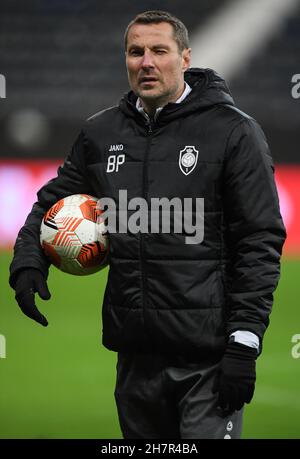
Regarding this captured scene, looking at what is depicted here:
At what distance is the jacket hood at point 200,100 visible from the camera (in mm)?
2904

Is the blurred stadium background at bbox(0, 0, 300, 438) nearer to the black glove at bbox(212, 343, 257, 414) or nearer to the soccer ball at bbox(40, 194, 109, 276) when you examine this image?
the soccer ball at bbox(40, 194, 109, 276)

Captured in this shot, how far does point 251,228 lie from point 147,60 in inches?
25.5

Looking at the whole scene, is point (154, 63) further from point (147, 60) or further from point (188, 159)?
point (188, 159)

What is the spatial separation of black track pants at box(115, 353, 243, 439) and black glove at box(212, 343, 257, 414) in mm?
98

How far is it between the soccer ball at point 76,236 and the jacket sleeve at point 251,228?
0.49m

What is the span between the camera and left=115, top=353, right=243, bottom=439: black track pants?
2.77 meters

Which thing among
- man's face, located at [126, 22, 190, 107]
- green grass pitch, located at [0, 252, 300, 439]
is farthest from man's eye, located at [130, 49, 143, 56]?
green grass pitch, located at [0, 252, 300, 439]

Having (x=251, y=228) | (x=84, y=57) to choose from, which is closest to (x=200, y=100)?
(x=251, y=228)

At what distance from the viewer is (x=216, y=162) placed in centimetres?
280

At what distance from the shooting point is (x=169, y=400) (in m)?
2.86

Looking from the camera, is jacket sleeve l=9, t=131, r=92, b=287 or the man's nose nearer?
the man's nose

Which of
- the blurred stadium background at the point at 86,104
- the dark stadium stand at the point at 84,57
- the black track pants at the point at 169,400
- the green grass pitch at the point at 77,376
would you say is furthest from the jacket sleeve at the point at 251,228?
the dark stadium stand at the point at 84,57

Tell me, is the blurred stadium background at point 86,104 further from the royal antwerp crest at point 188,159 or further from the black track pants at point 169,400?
the royal antwerp crest at point 188,159

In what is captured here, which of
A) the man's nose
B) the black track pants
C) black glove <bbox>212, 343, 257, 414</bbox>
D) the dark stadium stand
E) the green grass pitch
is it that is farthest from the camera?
the dark stadium stand
